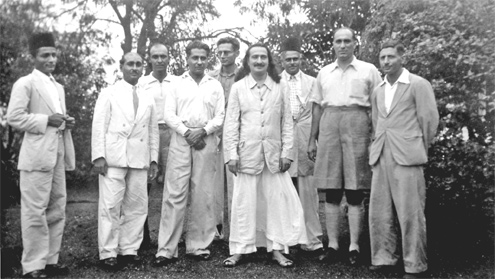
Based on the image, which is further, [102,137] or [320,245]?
[320,245]

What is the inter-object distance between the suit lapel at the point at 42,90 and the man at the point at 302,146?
2.46 meters

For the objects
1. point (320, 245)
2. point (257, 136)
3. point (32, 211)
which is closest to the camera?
point (32, 211)

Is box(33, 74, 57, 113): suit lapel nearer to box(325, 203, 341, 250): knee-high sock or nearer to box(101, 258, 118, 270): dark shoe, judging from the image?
box(101, 258, 118, 270): dark shoe

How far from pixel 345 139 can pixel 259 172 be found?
3.06 feet

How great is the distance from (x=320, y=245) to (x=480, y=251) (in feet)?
5.45

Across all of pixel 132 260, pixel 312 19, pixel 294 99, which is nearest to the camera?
pixel 132 260

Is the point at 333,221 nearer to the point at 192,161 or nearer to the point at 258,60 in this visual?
the point at 192,161

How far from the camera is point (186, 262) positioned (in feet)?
17.7

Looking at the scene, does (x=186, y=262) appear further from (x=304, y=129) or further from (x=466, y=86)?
(x=466, y=86)

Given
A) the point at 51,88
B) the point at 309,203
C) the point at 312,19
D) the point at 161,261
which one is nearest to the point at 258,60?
the point at 309,203

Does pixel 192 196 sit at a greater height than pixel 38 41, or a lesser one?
lesser

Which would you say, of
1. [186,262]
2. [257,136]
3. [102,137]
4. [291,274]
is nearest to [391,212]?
[291,274]

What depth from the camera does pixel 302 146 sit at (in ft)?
19.8

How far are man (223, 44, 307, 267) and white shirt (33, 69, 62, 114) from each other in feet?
5.37
